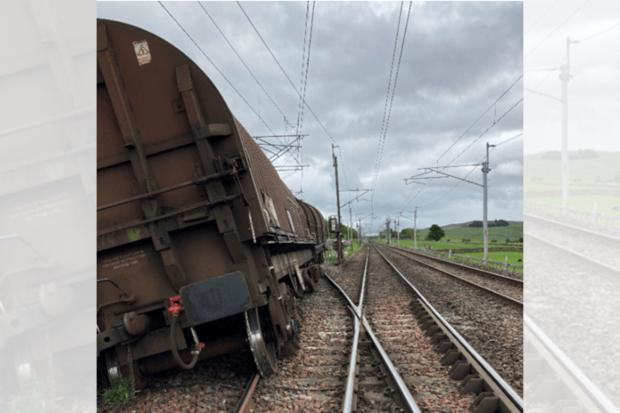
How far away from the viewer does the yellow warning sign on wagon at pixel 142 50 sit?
535 centimetres

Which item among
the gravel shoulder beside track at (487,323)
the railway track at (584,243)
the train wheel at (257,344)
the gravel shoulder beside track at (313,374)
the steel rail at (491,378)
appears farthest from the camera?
the railway track at (584,243)

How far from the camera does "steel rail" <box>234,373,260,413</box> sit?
4.76 m

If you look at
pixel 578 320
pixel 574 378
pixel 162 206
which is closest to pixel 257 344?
pixel 162 206

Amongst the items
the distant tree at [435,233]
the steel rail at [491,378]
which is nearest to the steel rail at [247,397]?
the steel rail at [491,378]

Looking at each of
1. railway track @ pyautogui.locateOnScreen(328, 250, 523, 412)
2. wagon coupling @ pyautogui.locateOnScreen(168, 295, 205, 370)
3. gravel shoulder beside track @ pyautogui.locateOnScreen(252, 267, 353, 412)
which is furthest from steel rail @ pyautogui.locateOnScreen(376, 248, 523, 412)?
wagon coupling @ pyautogui.locateOnScreen(168, 295, 205, 370)

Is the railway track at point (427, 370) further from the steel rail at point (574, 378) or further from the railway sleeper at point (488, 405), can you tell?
the steel rail at point (574, 378)

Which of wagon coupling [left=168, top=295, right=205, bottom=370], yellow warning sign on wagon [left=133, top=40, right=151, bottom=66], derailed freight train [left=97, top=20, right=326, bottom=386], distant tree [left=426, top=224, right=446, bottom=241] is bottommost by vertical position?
distant tree [left=426, top=224, right=446, bottom=241]

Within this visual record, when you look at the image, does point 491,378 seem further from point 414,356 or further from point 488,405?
point 414,356

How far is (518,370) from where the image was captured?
19.6 feet

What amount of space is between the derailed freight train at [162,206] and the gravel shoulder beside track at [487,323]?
3292 mm

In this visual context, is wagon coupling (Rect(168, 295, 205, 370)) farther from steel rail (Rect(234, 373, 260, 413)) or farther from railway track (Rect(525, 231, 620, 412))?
railway track (Rect(525, 231, 620, 412))

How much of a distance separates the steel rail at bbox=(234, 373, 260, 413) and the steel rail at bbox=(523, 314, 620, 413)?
3128 mm

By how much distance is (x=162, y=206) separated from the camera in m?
5.47
